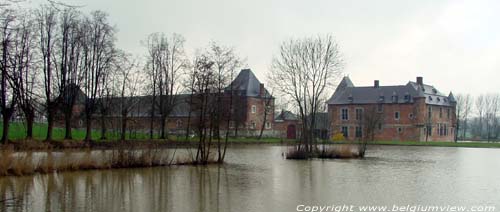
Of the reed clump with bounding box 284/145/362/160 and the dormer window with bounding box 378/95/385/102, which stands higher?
the dormer window with bounding box 378/95/385/102

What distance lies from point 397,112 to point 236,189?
186 ft

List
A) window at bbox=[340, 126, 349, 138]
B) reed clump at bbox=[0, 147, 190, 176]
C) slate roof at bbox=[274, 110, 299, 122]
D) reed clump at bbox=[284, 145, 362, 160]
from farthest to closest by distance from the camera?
slate roof at bbox=[274, 110, 299, 122] → window at bbox=[340, 126, 349, 138] → reed clump at bbox=[284, 145, 362, 160] → reed clump at bbox=[0, 147, 190, 176]

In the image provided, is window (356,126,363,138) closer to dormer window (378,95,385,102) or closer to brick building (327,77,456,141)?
brick building (327,77,456,141)

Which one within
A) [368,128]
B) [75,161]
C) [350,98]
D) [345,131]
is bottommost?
[75,161]

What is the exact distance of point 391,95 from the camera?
69812 millimetres

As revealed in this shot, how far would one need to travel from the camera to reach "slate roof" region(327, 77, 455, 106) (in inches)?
2702

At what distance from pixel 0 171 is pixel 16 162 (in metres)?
0.69

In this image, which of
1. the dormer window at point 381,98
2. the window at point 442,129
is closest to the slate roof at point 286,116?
the dormer window at point 381,98

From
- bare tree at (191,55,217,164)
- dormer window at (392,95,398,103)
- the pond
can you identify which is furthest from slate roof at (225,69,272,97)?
the pond

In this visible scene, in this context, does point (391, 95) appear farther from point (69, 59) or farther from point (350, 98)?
point (69, 59)

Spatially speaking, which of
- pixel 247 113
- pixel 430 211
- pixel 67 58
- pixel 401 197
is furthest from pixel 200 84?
pixel 247 113

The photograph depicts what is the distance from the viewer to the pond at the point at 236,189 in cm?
1298

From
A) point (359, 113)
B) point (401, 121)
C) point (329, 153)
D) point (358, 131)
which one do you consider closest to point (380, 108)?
point (359, 113)

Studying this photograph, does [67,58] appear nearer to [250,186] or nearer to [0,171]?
[0,171]
